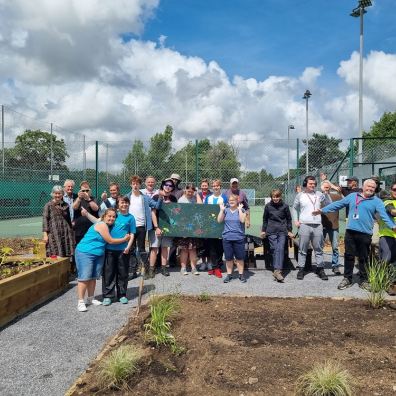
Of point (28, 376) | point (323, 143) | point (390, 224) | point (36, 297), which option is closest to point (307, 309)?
point (390, 224)

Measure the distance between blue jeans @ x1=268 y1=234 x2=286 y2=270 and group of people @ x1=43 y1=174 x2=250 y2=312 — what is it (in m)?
0.58

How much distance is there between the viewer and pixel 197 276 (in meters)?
7.81

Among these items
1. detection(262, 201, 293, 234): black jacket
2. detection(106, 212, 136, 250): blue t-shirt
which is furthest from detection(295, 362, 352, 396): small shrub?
detection(262, 201, 293, 234): black jacket

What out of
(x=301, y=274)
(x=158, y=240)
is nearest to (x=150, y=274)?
(x=158, y=240)

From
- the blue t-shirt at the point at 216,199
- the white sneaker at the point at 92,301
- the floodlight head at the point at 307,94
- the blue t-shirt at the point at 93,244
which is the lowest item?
the white sneaker at the point at 92,301

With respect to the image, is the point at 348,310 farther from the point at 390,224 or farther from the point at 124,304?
the point at 124,304

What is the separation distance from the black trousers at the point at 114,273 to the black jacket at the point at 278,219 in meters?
2.92

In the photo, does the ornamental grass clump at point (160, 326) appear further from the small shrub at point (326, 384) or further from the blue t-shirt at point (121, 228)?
the blue t-shirt at point (121, 228)

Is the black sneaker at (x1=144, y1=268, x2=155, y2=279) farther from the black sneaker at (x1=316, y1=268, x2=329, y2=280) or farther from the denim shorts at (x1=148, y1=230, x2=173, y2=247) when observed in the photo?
the black sneaker at (x1=316, y1=268, x2=329, y2=280)

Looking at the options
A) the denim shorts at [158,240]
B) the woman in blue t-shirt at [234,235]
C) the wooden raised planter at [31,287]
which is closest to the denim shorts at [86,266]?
the wooden raised planter at [31,287]

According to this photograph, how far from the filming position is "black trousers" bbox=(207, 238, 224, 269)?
8.09 metres

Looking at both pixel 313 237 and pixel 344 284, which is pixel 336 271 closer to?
pixel 313 237

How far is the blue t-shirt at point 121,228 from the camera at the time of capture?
6020mm

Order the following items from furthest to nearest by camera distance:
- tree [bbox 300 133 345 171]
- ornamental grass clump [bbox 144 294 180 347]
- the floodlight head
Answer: the floodlight head
tree [bbox 300 133 345 171]
ornamental grass clump [bbox 144 294 180 347]
